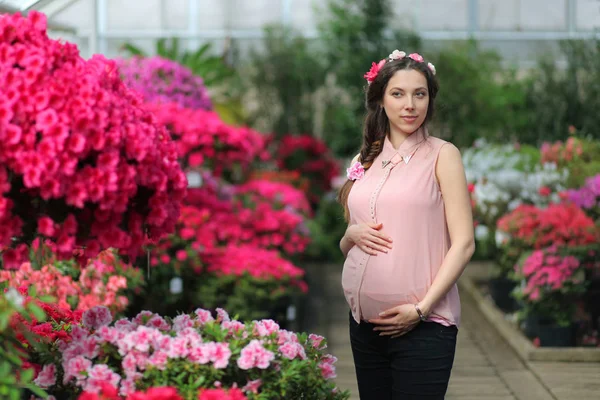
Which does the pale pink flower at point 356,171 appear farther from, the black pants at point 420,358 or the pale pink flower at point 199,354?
the pale pink flower at point 199,354

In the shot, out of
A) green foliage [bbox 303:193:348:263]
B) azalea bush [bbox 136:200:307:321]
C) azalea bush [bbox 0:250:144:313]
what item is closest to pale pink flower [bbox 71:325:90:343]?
azalea bush [bbox 0:250:144:313]

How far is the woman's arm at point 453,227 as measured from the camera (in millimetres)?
2447

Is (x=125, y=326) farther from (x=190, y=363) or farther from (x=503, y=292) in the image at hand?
(x=503, y=292)

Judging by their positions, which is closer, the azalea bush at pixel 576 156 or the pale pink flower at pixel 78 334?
the pale pink flower at pixel 78 334

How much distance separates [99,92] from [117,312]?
2365 millimetres

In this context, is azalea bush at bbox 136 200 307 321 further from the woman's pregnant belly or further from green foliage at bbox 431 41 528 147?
green foliage at bbox 431 41 528 147

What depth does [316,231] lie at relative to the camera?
33.3 feet

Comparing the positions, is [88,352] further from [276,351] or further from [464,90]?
[464,90]

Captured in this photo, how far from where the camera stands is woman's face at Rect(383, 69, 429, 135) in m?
2.57

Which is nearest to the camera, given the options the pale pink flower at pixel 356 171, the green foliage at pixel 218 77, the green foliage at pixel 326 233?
the pale pink flower at pixel 356 171

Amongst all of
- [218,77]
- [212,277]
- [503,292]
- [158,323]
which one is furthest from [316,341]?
[218,77]

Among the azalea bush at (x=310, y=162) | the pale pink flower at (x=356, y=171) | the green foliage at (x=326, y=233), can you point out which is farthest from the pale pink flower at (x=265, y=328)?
the azalea bush at (x=310, y=162)

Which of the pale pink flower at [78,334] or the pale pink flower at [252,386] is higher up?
the pale pink flower at [78,334]

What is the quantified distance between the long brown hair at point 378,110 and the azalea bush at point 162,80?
4572 millimetres
